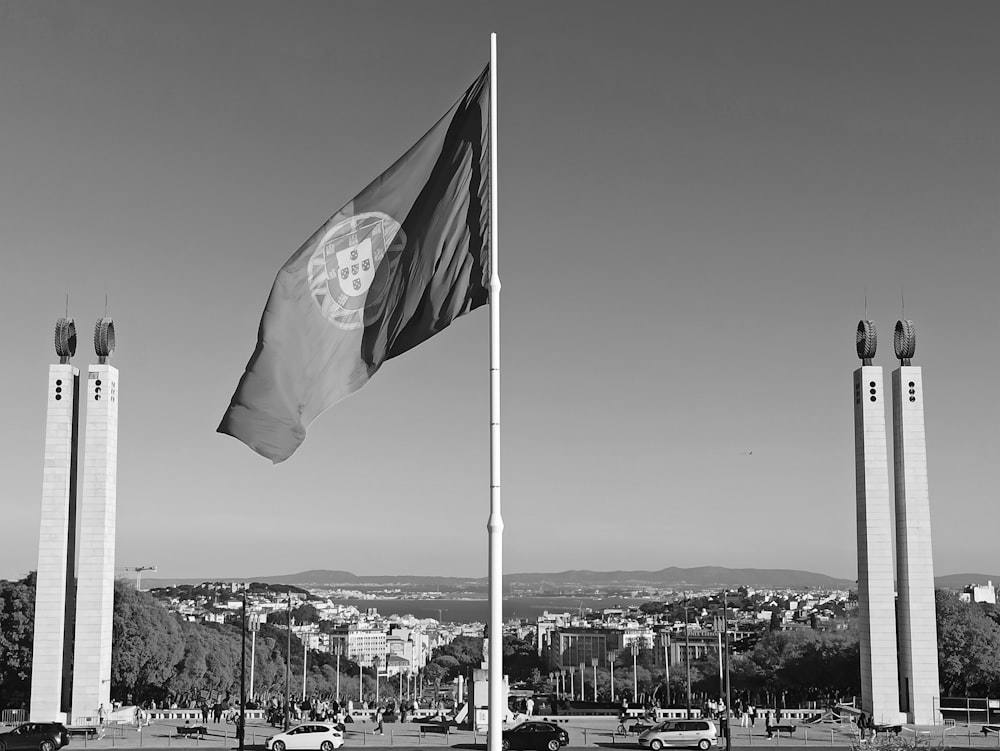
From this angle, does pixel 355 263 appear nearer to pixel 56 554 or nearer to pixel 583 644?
pixel 56 554

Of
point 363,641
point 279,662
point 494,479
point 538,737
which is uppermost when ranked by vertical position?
point 494,479

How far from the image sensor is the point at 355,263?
32.0 feet

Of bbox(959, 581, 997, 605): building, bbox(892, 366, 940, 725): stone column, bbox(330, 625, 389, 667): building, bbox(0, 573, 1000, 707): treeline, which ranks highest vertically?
bbox(892, 366, 940, 725): stone column

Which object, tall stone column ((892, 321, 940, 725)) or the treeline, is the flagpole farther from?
the treeline

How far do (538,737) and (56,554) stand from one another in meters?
16.0

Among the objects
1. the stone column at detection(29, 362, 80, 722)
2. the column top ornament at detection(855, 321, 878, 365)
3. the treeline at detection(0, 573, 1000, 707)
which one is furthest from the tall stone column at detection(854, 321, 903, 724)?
the stone column at detection(29, 362, 80, 722)

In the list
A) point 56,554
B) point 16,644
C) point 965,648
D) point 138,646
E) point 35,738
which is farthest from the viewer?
point 965,648

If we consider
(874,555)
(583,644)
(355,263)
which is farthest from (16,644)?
(583,644)

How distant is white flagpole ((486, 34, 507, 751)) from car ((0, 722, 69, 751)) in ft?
72.1

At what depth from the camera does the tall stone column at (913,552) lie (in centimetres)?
3278

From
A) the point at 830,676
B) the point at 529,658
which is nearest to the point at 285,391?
the point at 830,676

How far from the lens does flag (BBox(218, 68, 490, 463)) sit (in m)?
9.41

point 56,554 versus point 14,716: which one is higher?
point 56,554

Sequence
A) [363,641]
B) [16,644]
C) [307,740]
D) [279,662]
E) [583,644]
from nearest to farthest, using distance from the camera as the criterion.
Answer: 1. [307,740]
2. [16,644]
3. [279,662]
4. [583,644]
5. [363,641]
